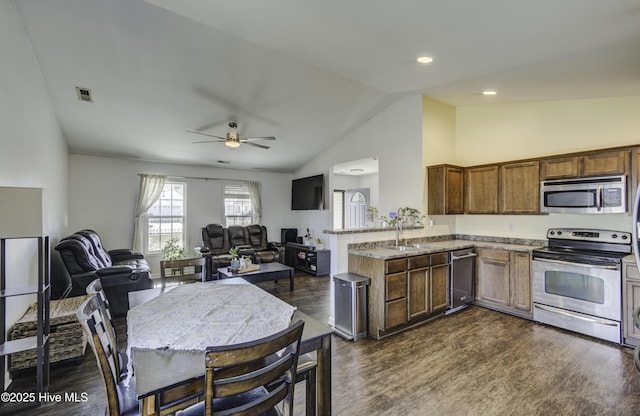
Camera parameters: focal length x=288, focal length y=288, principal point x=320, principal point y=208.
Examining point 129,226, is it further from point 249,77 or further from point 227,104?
point 249,77

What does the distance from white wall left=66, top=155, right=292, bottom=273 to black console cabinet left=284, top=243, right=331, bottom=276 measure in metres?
1.97

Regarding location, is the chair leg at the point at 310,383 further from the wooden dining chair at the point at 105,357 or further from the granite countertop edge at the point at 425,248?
the granite countertop edge at the point at 425,248

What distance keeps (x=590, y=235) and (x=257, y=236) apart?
619 centimetres

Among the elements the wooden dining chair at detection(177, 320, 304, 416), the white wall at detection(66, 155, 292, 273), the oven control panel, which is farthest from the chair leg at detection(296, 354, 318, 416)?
the white wall at detection(66, 155, 292, 273)

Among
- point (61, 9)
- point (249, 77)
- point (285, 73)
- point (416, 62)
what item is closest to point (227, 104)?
point (249, 77)

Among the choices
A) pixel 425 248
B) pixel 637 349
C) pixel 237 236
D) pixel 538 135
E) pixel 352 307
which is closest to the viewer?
pixel 637 349

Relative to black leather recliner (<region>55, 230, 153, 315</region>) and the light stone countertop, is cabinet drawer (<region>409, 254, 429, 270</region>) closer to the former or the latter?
the light stone countertop

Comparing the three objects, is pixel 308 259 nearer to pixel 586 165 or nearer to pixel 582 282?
pixel 582 282

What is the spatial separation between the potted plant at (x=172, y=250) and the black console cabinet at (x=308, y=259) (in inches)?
96.8

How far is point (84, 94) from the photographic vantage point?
152 inches

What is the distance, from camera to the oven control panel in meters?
3.48

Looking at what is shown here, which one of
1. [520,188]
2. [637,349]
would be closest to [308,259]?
[520,188]

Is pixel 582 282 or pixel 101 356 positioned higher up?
pixel 101 356

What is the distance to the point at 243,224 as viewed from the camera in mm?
7777
